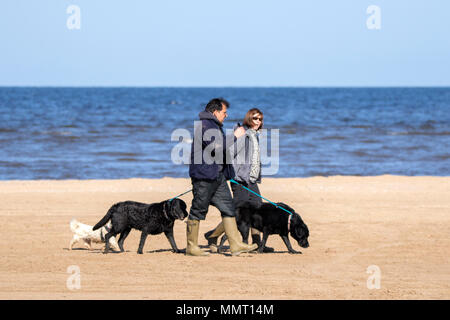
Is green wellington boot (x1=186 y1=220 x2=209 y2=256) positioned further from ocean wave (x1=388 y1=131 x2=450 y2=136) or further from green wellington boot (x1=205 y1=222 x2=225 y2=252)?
ocean wave (x1=388 y1=131 x2=450 y2=136)

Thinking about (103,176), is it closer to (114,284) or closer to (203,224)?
(203,224)

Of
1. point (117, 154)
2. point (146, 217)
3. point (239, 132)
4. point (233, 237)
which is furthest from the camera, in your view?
point (117, 154)

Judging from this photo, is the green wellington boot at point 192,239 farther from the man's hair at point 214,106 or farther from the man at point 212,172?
the man's hair at point 214,106

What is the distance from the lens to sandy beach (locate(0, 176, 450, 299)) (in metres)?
6.71

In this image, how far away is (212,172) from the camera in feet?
26.6

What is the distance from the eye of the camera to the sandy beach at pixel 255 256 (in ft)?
22.0

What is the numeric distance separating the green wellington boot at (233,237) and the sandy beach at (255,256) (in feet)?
0.39

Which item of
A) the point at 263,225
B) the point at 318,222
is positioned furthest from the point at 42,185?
the point at 263,225

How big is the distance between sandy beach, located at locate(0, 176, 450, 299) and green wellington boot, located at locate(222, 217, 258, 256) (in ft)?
0.39

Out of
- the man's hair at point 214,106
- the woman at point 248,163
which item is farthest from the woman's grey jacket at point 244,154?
the man's hair at point 214,106

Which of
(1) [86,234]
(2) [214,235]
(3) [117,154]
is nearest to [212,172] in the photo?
(2) [214,235]

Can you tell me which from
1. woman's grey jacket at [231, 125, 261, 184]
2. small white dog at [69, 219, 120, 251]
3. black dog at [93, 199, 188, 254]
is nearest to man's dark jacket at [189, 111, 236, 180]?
woman's grey jacket at [231, 125, 261, 184]

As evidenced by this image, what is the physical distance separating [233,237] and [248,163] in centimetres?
92

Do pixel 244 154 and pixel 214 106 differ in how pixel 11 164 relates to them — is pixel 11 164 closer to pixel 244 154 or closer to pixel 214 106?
pixel 244 154
